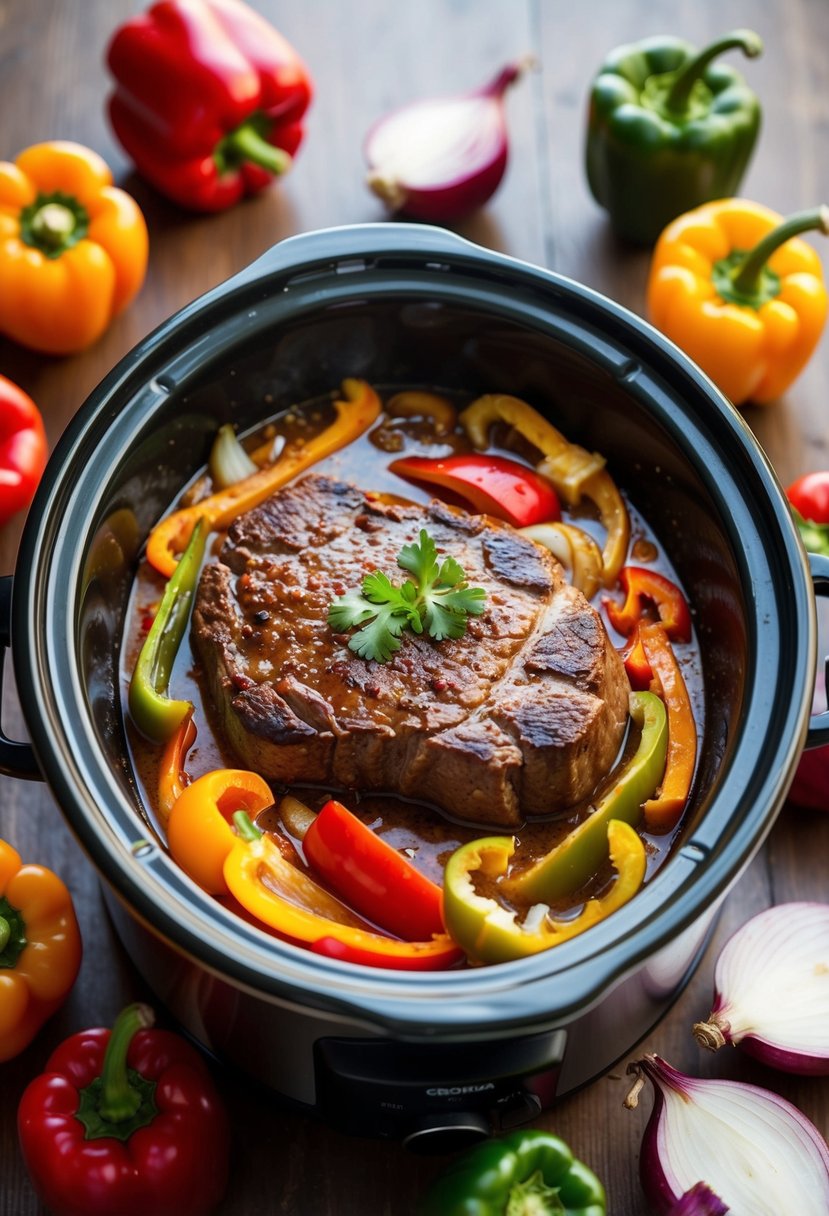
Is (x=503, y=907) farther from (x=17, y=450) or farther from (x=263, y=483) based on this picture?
(x=17, y=450)

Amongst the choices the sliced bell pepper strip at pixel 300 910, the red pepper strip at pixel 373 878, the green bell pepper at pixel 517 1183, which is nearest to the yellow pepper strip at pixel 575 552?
the red pepper strip at pixel 373 878

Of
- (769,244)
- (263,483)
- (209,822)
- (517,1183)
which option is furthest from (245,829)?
(769,244)

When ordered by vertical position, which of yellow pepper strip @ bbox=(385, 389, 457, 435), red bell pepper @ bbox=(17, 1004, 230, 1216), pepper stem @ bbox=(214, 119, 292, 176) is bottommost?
red bell pepper @ bbox=(17, 1004, 230, 1216)

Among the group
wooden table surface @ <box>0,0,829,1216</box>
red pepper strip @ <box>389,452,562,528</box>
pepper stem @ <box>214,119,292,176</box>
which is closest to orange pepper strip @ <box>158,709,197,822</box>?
wooden table surface @ <box>0,0,829,1216</box>

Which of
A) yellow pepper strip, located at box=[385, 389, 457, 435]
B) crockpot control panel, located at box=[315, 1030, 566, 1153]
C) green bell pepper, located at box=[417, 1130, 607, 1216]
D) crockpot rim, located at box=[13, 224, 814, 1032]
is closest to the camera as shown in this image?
crockpot rim, located at box=[13, 224, 814, 1032]

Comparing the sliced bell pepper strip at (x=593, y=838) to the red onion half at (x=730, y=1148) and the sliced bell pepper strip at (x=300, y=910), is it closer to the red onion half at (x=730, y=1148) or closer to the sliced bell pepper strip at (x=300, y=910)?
the sliced bell pepper strip at (x=300, y=910)

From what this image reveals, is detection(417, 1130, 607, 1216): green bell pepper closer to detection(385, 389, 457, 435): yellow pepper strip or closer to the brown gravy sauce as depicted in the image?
the brown gravy sauce
